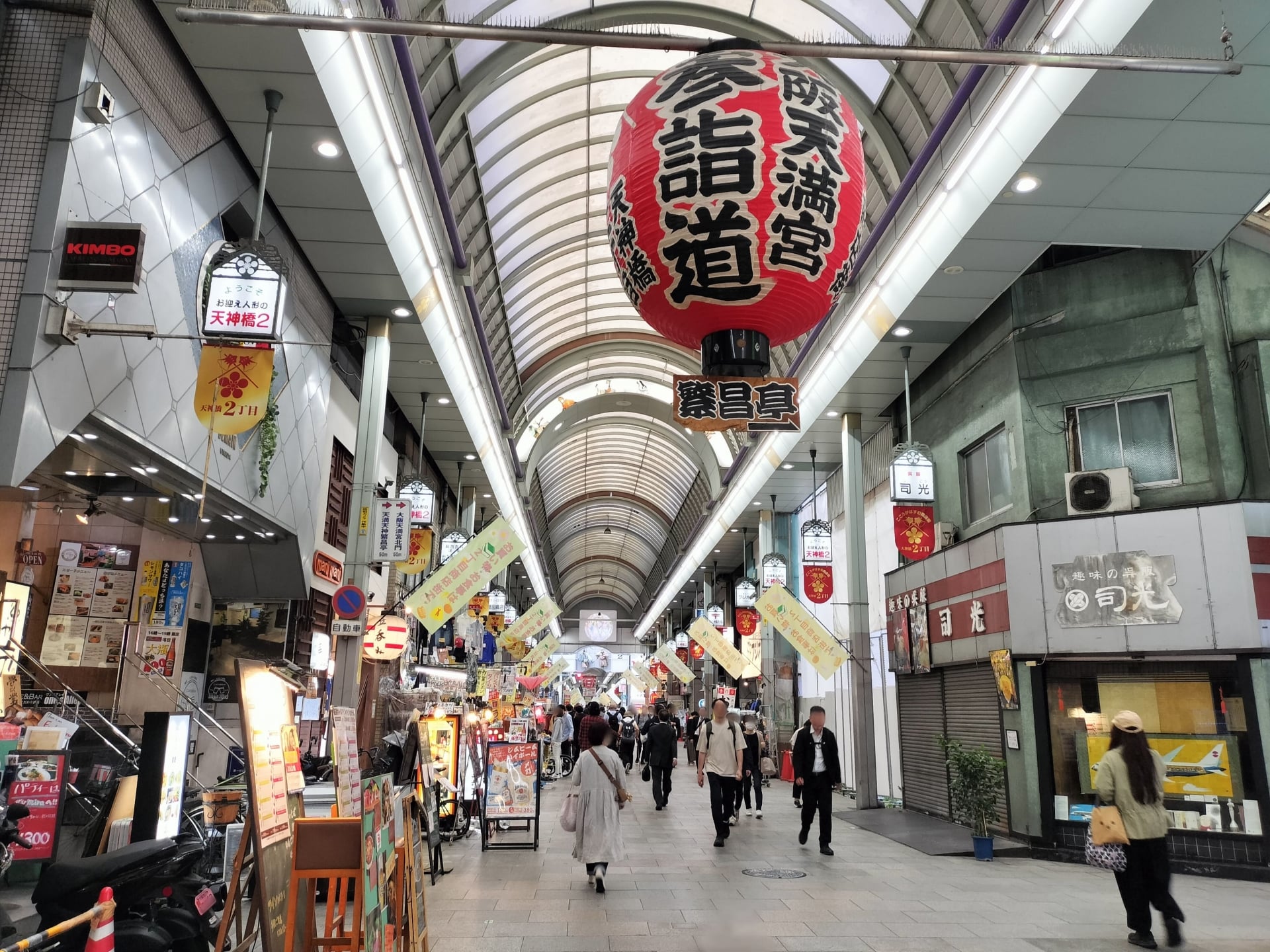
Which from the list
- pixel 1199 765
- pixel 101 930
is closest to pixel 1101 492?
pixel 1199 765

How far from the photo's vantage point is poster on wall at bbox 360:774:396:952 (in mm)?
3500

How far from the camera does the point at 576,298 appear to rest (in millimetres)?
16656

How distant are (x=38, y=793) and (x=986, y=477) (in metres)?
10.2

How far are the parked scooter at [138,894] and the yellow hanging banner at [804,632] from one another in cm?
812

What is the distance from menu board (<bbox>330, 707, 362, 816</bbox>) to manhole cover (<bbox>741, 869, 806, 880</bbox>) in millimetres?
4007

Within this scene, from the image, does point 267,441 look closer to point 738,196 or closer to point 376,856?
point 376,856

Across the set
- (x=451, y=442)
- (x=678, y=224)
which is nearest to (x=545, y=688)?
(x=451, y=442)

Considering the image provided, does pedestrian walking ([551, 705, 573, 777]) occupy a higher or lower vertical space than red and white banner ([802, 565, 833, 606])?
lower

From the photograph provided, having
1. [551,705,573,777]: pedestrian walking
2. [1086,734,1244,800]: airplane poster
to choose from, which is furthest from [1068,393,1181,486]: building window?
[551,705,573,777]: pedestrian walking

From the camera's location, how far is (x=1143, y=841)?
5180 millimetres

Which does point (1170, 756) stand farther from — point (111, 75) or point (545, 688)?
point (545, 688)

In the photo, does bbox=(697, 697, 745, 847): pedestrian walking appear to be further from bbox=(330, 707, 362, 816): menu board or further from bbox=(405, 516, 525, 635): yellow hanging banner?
bbox=(330, 707, 362, 816): menu board

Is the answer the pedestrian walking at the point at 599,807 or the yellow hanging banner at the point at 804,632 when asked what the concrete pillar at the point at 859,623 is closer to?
the yellow hanging banner at the point at 804,632

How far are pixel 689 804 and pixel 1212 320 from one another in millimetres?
9748
